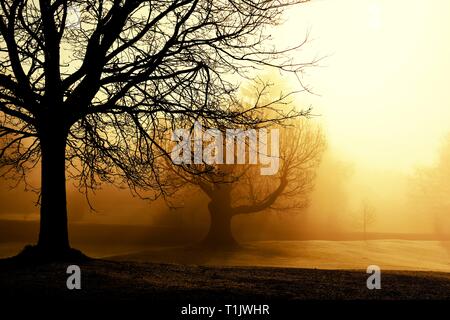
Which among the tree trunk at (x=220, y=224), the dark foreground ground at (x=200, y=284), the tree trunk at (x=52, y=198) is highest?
the tree trunk at (x=52, y=198)

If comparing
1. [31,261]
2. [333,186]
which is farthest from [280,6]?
[333,186]

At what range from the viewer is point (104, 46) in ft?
39.3

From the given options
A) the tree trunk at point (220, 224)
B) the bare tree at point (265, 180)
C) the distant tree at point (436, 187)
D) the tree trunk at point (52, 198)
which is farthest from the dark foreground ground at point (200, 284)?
the distant tree at point (436, 187)

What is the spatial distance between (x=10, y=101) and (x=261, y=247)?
22.7 metres

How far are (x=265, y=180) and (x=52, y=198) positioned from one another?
23.9 metres

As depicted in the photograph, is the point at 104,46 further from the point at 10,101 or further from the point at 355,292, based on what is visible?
the point at 355,292

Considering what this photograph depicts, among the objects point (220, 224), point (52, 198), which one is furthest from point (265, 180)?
point (52, 198)

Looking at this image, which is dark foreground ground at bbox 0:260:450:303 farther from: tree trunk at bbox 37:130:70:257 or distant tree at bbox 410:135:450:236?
distant tree at bbox 410:135:450:236

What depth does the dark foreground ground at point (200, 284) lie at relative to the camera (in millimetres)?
Result: 7508

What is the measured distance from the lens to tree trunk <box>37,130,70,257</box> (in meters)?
12.2

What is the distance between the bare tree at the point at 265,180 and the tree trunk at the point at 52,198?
16.9m

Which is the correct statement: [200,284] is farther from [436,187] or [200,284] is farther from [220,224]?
[436,187]

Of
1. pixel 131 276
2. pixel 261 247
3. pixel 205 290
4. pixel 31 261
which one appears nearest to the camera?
pixel 205 290

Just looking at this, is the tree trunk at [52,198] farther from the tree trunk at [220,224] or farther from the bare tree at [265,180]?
the tree trunk at [220,224]
